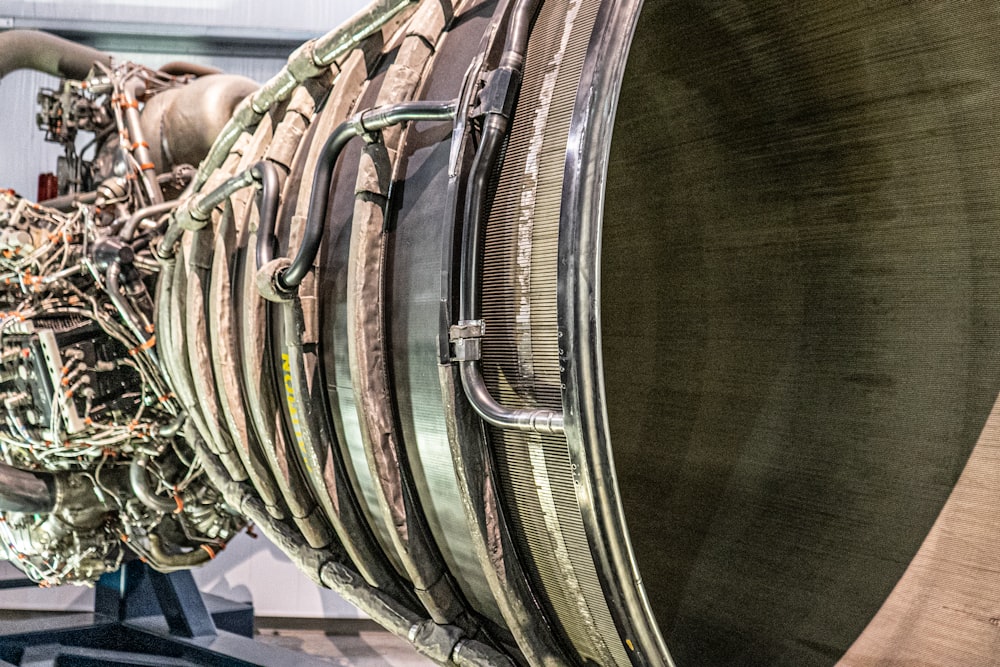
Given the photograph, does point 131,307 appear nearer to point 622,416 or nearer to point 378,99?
point 378,99

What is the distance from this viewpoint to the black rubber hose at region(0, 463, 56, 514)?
8.13 feet

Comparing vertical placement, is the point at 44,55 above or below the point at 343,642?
above

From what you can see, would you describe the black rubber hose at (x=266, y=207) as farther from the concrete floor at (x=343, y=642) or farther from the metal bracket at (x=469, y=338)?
the concrete floor at (x=343, y=642)

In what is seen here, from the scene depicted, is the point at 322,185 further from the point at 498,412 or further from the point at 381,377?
the point at 498,412

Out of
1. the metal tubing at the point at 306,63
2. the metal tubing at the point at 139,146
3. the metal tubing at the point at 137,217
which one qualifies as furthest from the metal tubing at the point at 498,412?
the metal tubing at the point at 139,146

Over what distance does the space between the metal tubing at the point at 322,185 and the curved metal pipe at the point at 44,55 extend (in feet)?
7.40

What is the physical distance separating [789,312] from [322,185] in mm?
990

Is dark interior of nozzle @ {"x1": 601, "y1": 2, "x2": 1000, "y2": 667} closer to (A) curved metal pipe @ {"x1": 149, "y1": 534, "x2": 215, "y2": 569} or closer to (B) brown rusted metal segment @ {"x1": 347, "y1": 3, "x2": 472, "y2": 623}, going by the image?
(B) brown rusted metal segment @ {"x1": 347, "y1": 3, "x2": 472, "y2": 623}

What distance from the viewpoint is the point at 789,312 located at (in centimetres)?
166

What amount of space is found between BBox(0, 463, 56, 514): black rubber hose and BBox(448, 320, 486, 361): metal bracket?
2098 mm

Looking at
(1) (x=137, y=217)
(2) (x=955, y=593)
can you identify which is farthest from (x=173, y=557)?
(2) (x=955, y=593)

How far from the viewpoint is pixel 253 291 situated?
1644 millimetres

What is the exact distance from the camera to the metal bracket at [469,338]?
1.07 metres

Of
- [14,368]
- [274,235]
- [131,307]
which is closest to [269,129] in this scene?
[274,235]
